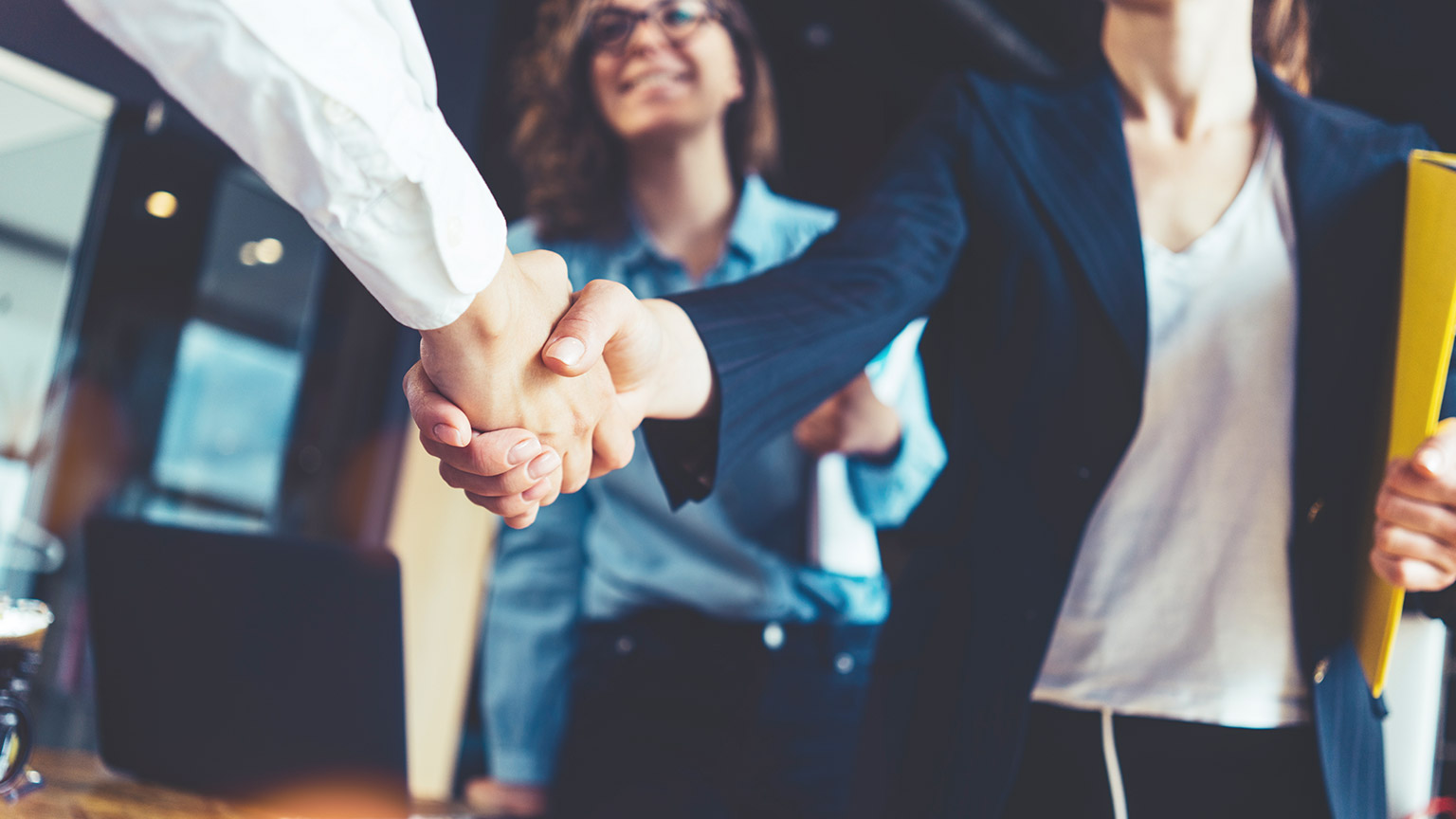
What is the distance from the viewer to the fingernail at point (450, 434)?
2.00 feet

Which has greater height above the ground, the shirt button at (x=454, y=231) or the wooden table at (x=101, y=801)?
the shirt button at (x=454, y=231)

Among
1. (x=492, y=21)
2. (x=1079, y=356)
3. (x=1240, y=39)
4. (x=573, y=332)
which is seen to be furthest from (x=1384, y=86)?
(x=573, y=332)

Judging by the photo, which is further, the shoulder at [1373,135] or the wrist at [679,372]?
the shoulder at [1373,135]

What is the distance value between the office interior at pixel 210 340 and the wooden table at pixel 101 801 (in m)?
1.96

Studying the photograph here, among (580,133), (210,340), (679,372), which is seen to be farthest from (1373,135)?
(210,340)

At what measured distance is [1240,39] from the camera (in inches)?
43.8

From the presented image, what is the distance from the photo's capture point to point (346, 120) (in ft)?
1.58

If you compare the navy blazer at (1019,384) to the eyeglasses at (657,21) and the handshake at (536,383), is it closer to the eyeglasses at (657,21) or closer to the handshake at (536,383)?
the handshake at (536,383)

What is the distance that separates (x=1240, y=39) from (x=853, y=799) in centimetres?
88

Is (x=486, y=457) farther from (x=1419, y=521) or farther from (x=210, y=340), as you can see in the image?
(x=210, y=340)

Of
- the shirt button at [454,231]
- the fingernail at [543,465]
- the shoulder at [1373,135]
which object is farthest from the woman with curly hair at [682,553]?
the shirt button at [454,231]

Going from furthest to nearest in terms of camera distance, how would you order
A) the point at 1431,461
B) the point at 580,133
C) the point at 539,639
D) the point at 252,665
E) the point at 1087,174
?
1. the point at 580,133
2. the point at 539,639
3. the point at 252,665
4. the point at 1087,174
5. the point at 1431,461

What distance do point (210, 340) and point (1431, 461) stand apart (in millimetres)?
3727

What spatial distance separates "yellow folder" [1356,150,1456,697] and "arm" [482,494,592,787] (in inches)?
46.8
